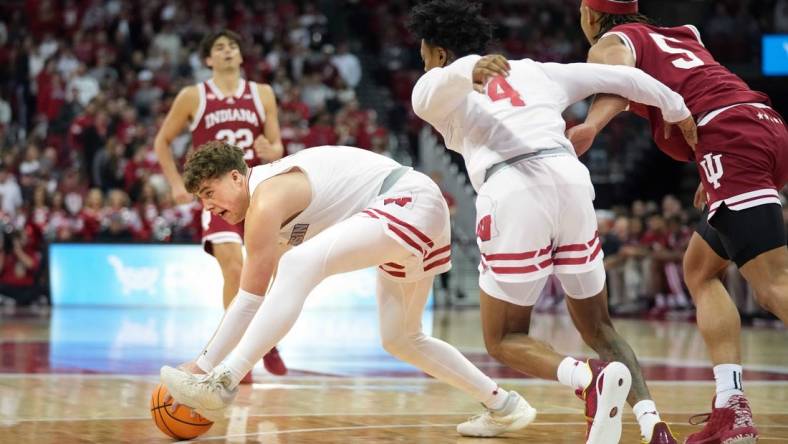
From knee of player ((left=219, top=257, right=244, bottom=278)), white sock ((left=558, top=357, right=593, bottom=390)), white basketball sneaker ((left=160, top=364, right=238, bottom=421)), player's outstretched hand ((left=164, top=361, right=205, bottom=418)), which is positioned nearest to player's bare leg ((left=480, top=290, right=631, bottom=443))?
white sock ((left=558, top=357, right=593, bottom=390))

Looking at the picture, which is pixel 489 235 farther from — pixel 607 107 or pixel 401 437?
pixel 401 437

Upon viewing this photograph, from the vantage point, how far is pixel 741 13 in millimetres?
19875

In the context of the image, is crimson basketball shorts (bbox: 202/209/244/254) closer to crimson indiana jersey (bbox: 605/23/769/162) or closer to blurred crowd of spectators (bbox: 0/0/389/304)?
crimson indiana jersey (bbox: 605/23/769/162)

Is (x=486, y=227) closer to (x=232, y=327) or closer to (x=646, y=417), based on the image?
(x=646, y=417)

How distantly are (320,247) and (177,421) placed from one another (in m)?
0.98

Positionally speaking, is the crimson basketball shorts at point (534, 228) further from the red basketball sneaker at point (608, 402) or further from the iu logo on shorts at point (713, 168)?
the iu logo on shorts at point (713, 168)

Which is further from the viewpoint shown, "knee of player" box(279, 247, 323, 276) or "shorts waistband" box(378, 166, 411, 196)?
"shorts waistband" box(378, 166, 411, 196)

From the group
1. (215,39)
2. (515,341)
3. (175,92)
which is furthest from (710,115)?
(175,92)

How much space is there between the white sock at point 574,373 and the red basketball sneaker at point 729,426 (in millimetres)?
743

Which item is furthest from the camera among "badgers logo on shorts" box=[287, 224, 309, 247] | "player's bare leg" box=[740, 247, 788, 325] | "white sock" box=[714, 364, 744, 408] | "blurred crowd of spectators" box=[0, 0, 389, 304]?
"blurred crowd of spectators" box=[0, 0, 389, 304]

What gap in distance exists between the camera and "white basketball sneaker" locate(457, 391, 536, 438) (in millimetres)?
5590

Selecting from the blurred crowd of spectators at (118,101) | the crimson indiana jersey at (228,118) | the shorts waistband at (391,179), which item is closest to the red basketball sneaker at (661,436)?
the shorts waistband at (391,179)

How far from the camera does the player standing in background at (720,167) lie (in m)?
5.09

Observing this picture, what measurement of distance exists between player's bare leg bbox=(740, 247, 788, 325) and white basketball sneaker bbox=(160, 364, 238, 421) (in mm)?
2255
